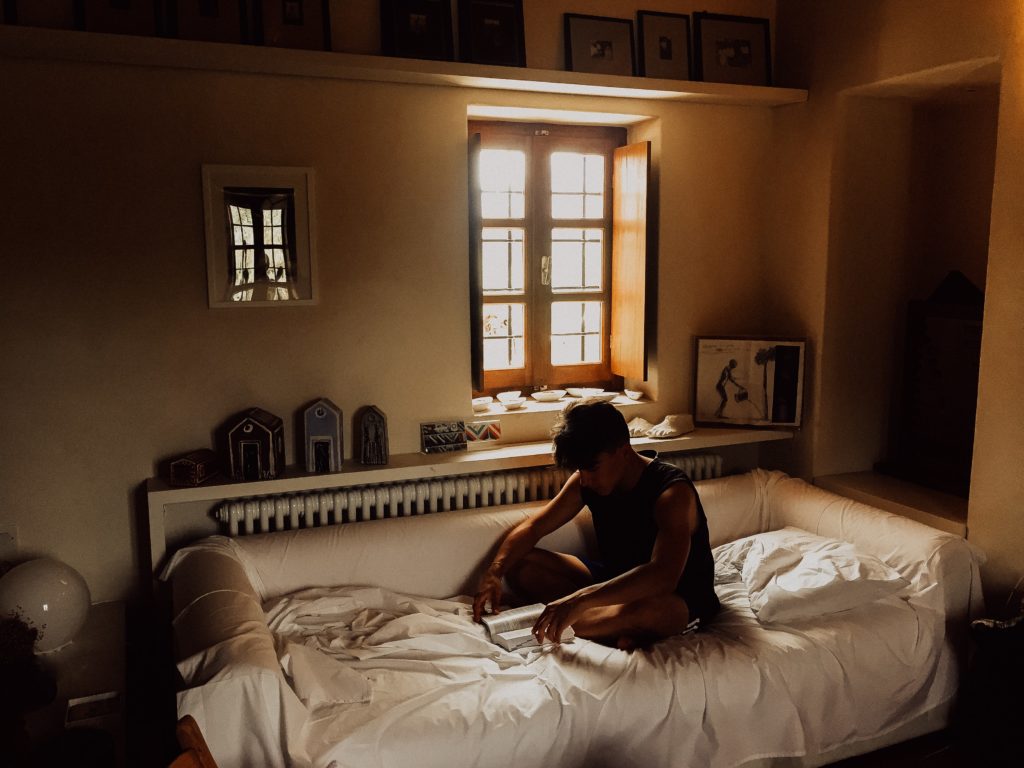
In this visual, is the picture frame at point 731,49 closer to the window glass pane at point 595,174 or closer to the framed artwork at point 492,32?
the window glass pane at point 595,174

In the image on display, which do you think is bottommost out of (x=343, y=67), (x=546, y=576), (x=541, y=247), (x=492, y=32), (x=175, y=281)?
(x=546, y=576)

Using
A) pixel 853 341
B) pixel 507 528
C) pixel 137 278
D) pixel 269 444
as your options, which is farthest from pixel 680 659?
pixel 137 278

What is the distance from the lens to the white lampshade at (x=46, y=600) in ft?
8.38

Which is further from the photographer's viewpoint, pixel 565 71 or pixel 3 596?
pixel 565 71

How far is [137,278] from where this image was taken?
313 cm

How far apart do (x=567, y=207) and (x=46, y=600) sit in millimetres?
2812

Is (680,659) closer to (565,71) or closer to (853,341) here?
(853,341)

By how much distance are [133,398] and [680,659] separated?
2243 mm

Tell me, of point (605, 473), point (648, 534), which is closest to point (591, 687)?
point (648, 534)

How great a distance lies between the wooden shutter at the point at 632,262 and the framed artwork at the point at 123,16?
7.03 ft

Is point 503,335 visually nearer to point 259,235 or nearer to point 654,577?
point 259,235

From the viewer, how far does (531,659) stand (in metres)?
2.72

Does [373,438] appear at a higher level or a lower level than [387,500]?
higher

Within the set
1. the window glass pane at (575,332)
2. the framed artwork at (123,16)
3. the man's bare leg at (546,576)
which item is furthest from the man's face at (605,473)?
the framed artwork at (123,16)
